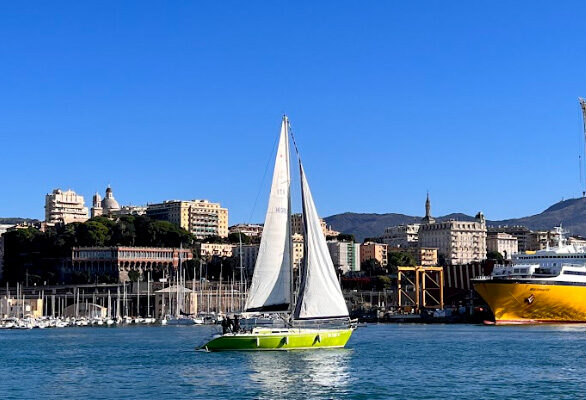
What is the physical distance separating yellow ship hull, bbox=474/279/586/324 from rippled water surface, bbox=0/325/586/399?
138 feet

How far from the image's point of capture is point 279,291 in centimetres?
5544

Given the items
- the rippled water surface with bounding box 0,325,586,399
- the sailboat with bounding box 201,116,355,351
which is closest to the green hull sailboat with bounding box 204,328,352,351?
the sailboat with bounding box 201,116,355,351

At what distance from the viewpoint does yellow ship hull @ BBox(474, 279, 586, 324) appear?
113m

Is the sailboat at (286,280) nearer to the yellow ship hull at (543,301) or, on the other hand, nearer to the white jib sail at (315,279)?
the white jib sail at (315,279)

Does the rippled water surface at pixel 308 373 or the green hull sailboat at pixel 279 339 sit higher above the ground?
the green hull sailboat at pixel 279 339

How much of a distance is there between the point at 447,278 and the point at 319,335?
136885mm

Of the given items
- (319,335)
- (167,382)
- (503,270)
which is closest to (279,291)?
(319,335)

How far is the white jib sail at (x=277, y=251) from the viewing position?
182ft

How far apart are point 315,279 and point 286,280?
1.46m

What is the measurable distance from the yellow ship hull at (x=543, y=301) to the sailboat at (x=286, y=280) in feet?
199

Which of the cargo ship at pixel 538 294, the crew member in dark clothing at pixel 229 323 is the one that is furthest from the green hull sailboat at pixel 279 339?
the cargo ship at pixel 538 294

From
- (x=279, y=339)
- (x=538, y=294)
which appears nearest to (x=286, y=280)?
(x=279, y=339)

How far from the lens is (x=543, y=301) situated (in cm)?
11262

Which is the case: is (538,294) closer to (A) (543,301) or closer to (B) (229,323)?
(A) (543,301)
